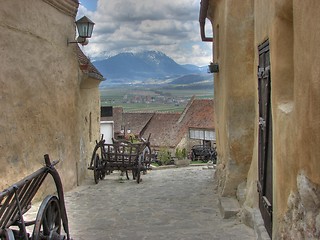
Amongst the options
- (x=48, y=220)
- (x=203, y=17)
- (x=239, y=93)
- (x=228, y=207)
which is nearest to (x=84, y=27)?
(x=203, y=17)

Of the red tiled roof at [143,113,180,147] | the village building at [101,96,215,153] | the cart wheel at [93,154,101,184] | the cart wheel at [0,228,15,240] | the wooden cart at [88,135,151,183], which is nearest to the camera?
the cart wheel at [0,228,15,240]

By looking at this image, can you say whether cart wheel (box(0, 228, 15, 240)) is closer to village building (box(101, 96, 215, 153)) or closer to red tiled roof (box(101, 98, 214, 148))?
village building (box(101, 96, 215, 153))

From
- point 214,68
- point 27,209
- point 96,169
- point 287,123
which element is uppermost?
point 214,68

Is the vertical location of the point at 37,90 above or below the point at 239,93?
above

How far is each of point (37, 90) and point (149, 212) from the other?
3.47 metres

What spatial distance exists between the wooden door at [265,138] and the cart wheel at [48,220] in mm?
2492

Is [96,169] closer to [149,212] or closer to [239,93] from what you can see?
[149,212]

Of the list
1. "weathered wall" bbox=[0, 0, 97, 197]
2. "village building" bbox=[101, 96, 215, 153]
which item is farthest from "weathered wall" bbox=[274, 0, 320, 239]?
"village building" bbox=[101, 96, 215, 153]

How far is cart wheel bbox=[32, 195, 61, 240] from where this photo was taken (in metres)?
4.51

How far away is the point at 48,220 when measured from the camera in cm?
496

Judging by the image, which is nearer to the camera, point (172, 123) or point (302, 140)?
point (302, 140)

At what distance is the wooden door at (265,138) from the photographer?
18.6 ft

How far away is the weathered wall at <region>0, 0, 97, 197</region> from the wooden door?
4.57m

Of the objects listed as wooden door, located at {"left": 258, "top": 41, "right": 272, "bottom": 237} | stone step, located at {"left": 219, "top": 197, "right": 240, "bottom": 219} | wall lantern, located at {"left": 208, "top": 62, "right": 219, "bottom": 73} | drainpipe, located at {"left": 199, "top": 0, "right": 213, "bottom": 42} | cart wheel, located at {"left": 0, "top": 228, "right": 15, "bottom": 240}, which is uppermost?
drainpipe, located at {"left": 199, "top": 0, "right": 213, "bottom": 42}
